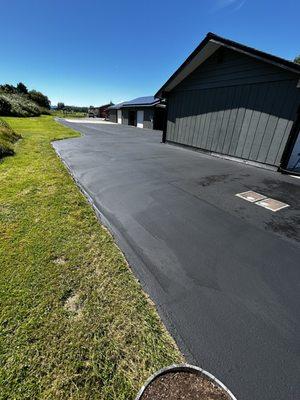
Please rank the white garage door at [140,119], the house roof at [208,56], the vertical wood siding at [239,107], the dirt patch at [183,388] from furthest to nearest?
the white garage door at [140,119] → the vertical wood siding at [239,107] → the house roof at [208,56] → the dirt patch at [183,388]

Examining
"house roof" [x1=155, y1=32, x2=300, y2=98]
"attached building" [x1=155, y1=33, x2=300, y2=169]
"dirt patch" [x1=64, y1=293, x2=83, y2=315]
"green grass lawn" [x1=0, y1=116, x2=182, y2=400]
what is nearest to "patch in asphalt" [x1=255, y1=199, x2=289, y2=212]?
"attached building" [x1=155, y1=33, x2=300, y2=169]

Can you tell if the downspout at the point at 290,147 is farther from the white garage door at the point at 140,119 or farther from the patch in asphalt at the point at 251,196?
the white garage door at the point at 140,119

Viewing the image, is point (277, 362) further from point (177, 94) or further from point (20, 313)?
point (177, 94)

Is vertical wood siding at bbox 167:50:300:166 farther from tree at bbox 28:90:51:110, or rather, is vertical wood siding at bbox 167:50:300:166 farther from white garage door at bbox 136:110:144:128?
tree at bbox 28:90:51:110

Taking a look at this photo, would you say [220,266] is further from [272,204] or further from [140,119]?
[140,119]

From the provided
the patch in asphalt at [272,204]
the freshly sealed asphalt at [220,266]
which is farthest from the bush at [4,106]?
the patch in asphalt at [272,204]

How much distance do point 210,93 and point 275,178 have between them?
501 cm

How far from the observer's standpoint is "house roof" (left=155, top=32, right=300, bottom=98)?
6.09 metres

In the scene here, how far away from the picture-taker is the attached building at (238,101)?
652 cm

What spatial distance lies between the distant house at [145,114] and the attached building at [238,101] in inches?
435

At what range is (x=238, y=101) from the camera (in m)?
7.91

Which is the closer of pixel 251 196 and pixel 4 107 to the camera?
pixel 251 196

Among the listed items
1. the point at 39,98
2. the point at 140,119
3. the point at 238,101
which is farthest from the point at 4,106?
the point at 238,101

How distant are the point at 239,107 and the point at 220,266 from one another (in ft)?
24.0
